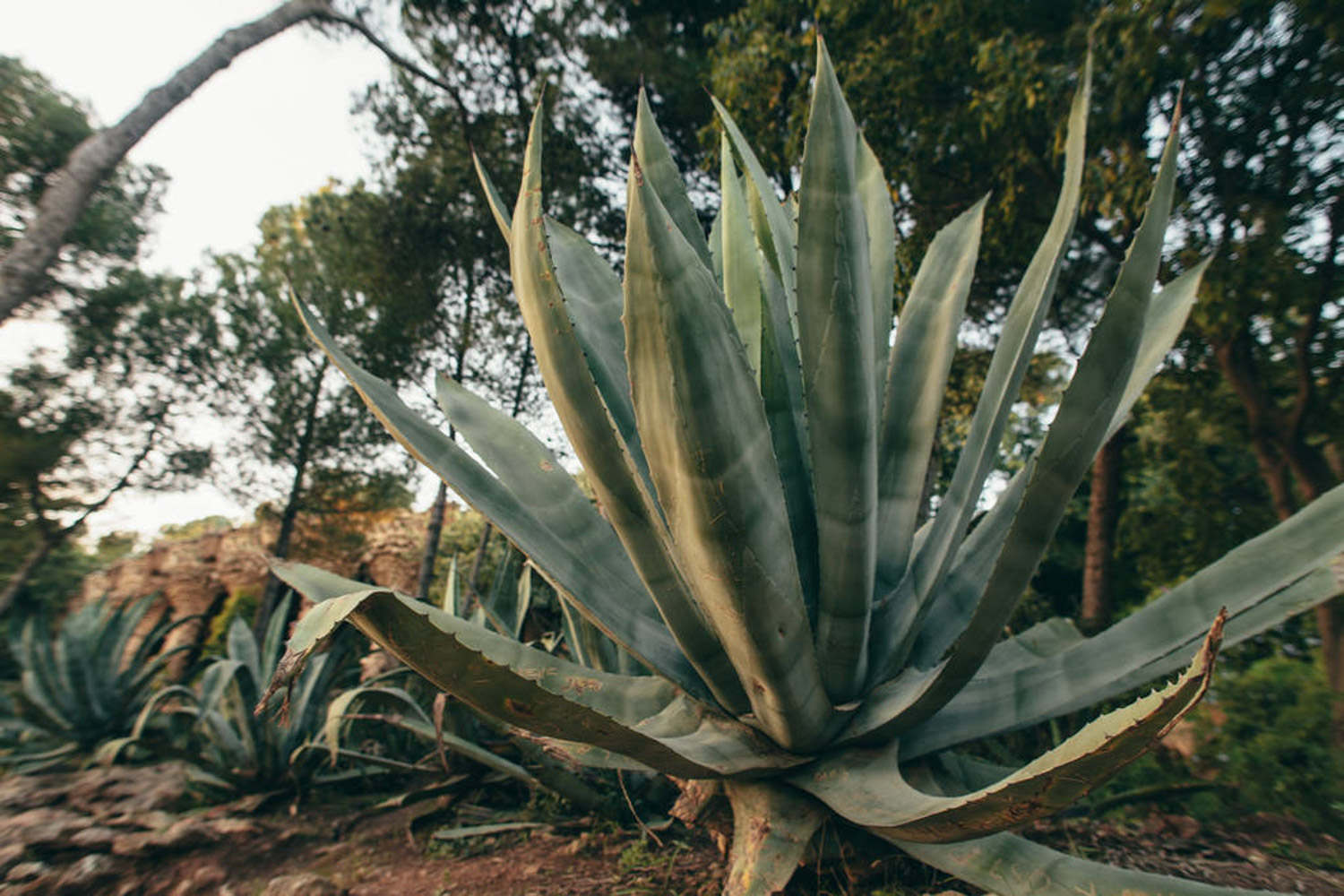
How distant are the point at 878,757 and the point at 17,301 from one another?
520 centimetres

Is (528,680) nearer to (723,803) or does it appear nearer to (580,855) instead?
(723,803)

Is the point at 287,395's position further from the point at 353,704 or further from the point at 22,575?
the point at 353,704

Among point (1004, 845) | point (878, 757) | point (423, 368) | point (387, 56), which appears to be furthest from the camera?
point (423, 368)

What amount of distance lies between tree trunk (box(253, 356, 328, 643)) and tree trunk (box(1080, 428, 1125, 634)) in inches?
430

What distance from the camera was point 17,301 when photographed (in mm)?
3953

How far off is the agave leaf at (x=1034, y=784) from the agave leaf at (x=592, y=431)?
0.30 meters

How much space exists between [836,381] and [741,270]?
61cm

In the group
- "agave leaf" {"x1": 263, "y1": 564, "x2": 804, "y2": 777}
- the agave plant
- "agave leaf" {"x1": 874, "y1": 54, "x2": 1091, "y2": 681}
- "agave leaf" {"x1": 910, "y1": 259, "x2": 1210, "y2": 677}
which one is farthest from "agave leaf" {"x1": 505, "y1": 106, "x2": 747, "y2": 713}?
the agave plant

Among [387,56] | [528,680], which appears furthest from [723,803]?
[387,56]

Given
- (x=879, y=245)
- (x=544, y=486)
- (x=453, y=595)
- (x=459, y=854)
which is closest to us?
(x=544, y=486)

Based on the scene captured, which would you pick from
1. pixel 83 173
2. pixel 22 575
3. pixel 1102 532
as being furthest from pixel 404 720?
pixel 22 575

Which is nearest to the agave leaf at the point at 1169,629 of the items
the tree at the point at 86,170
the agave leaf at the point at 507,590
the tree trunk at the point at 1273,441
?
the agave leaf at the point at 507,590

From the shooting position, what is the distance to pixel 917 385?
154 centimetres

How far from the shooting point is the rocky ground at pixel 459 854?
5.36ft
